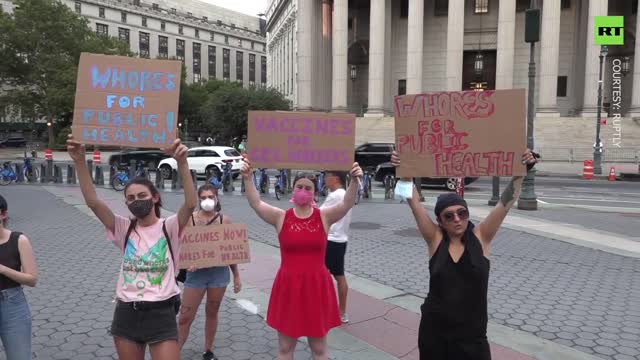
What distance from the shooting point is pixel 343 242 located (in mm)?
5602

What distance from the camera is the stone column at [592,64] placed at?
38.2 m

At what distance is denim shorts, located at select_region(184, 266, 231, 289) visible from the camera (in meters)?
4.54

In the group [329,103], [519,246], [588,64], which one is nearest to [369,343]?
[519,246]

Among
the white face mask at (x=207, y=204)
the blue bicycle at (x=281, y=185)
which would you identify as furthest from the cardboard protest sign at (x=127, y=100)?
the blue bicycle at (x=281, y=185)

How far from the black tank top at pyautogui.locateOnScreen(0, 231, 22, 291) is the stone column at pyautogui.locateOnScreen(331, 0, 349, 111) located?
42.1 metres

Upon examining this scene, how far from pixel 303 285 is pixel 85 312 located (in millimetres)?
3492

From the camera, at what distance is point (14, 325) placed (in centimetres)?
353

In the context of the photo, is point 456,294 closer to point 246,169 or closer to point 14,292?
point 246,169

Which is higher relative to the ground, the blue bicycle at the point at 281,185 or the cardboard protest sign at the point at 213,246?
the cardboard protest sign at the point at 213,246

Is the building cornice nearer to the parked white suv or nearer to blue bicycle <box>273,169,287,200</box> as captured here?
the parked white suv

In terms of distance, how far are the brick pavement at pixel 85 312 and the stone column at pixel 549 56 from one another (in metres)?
37.1

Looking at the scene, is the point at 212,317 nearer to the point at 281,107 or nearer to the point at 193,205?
the point at 193,205

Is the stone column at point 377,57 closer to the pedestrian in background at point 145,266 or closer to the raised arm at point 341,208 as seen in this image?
the raised arm at point 341,208

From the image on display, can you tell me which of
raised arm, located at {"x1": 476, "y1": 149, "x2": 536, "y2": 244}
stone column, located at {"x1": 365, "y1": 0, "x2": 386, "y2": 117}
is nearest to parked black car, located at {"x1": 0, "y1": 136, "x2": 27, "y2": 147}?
stone column, located at {"x1": 365, "y1": 0, "x2": 386, "y2": 117}
